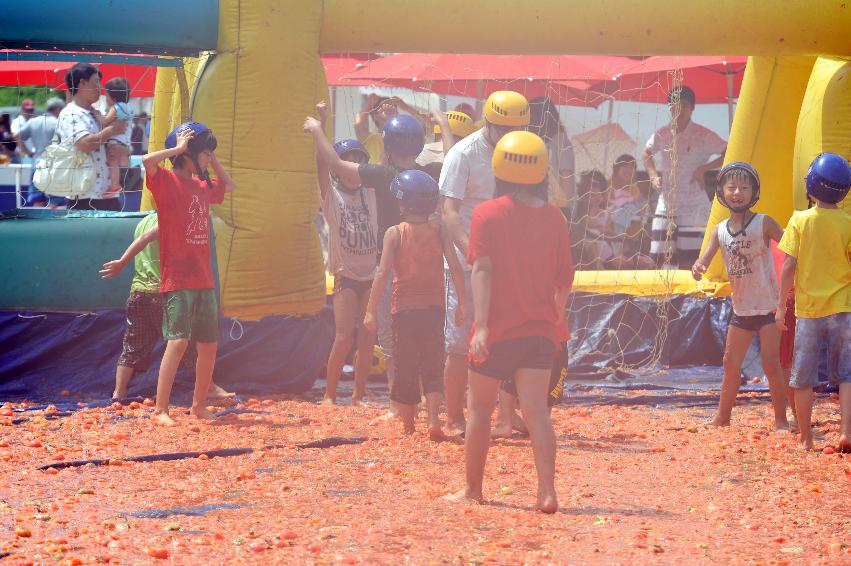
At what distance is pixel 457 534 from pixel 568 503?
33.9 inches

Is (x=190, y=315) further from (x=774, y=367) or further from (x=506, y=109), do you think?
(x=774, y=367)

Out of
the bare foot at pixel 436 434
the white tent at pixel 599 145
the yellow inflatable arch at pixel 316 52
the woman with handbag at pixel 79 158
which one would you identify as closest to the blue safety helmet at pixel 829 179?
the yellow inflatable arch at pixel 316 52

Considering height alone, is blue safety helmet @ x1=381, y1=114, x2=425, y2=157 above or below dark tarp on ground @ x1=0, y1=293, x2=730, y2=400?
above

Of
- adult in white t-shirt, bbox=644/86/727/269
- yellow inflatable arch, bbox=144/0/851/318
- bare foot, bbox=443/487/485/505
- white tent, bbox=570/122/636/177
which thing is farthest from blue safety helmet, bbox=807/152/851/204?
white tent, bbox=570/122/636/177

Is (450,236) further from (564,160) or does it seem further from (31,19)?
(564,160)

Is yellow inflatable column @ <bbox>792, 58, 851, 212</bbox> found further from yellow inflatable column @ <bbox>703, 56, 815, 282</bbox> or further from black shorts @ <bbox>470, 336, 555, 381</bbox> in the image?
black shorts @ <bbox>470, 336, 555, 381</bbox>

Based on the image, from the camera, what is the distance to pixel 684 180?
1296 centimetres

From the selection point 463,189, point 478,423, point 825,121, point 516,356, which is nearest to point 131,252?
point 463,189

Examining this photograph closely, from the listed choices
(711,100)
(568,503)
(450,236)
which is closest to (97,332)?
(450,236)

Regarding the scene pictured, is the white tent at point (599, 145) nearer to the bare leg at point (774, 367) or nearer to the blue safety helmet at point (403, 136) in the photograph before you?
the blue safety helmet at point (403, 136)

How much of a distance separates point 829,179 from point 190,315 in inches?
151

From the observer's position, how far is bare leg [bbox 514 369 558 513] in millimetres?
5344

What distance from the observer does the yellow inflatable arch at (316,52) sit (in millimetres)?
8750

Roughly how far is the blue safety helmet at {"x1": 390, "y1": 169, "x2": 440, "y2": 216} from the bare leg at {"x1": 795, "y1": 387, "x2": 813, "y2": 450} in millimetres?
2310
